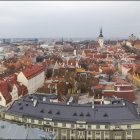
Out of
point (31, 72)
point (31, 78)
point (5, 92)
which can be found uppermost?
point (31, 72)

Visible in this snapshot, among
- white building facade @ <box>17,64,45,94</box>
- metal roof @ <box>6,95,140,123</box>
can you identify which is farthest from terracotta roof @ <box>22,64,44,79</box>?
metal roof @ <box>6,95,140,123</box>

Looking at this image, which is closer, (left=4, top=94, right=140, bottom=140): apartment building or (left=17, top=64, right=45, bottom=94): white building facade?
(left=4, top=94, right=140, bottom=140): apartment building

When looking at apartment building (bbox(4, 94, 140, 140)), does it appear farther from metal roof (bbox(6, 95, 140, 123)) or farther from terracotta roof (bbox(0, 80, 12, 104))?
terracotta roof (bbox(0, 80, 12, 104))

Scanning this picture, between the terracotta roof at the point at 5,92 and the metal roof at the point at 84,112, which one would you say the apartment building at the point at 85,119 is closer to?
the metal roof at the point at 84,112

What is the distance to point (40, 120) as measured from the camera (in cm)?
2434

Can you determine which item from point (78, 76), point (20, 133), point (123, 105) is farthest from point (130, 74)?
point (20, 133)

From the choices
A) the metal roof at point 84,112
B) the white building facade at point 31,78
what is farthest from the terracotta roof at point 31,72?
the metal roof at point 84,112

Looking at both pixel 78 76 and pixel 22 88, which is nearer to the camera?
pixel 22 88

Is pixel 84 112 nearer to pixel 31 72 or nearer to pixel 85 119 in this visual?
pixel 85 119

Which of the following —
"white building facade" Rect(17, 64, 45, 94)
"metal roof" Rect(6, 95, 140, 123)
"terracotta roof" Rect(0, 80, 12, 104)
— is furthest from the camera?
"white building facade" Rect(17, 64, 45, 94)

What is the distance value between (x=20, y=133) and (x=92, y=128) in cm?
763

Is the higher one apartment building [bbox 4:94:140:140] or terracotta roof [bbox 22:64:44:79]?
terracotta roof [bbox 22:64:44:79]

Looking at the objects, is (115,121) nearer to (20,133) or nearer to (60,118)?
(60,118)

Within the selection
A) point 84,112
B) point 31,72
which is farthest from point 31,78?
point 84,112
